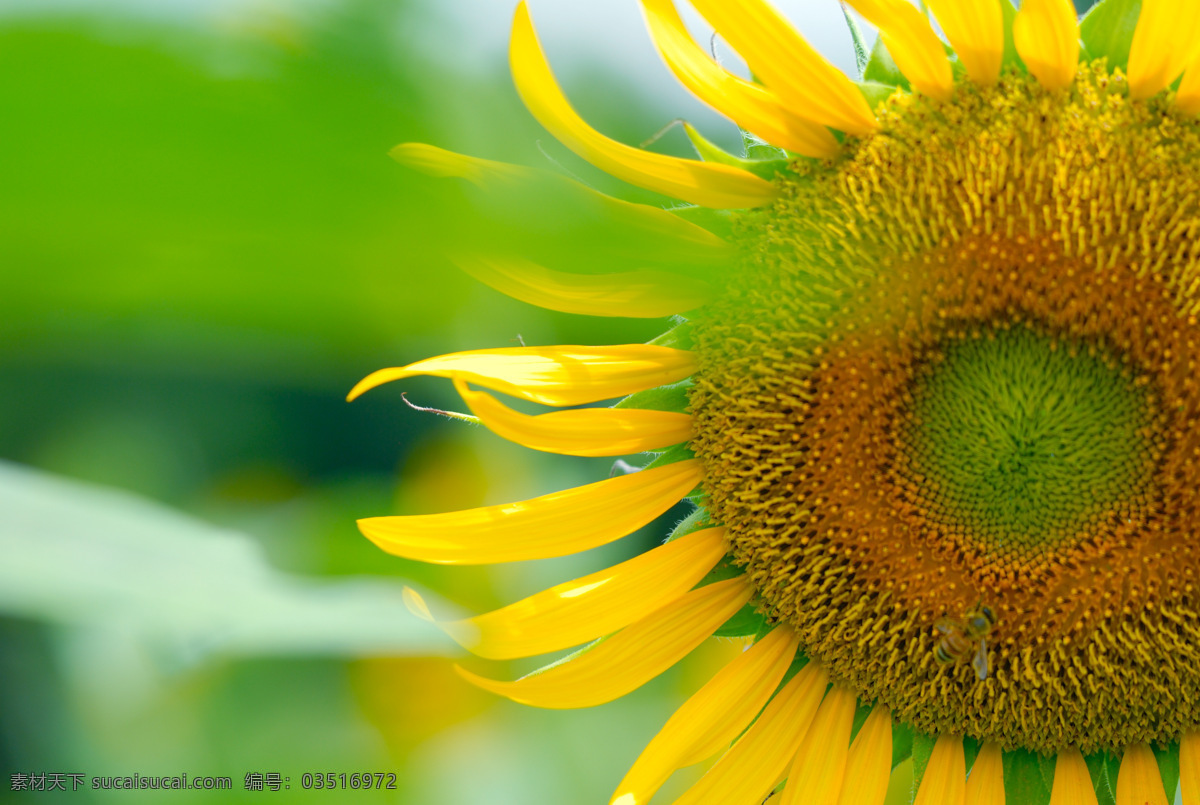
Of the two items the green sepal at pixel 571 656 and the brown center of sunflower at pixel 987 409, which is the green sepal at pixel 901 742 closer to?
the brown center of sunflower at pixel 987 409

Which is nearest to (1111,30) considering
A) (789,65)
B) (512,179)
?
(789,65)

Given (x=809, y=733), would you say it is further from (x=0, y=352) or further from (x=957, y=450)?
(x=0, y=352)

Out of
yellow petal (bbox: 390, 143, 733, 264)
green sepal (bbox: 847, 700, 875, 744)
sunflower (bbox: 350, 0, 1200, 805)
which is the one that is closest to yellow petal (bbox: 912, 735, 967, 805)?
sunflower (bbox: 350, 0, 1200, 805)

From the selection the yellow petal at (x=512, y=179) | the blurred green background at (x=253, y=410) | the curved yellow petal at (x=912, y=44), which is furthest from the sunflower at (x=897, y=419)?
the yellow petal at (x=512, y=179)

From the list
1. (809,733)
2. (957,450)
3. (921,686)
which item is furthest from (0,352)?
(809,733)

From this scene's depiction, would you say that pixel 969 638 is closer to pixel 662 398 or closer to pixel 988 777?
pixel 988 777

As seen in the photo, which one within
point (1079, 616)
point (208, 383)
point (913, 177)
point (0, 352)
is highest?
point (208, 383)
